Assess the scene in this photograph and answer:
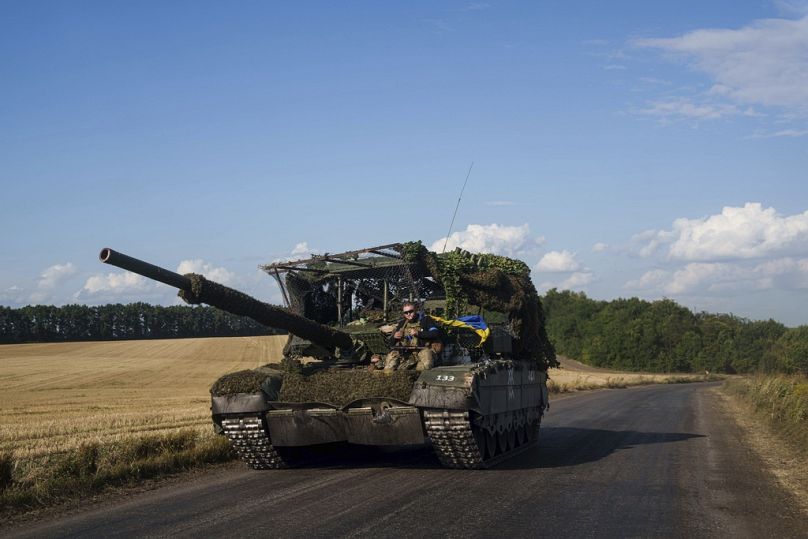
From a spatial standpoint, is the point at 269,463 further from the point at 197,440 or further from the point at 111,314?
the point at 111,314

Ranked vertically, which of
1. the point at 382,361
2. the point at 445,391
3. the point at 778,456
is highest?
the point at 382,361

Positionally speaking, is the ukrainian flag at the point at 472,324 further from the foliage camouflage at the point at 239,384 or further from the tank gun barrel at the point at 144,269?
the tank gun barrel at the point at 144,269

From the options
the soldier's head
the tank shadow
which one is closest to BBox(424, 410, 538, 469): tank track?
the tank shadow

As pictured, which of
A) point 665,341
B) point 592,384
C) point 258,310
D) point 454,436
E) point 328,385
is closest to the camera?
point 454,436

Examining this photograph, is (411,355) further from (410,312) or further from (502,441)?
(502,441)

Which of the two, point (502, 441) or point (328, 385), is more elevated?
point (328, 385)

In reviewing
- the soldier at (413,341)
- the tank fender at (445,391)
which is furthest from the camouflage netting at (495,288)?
the tank fender at (445,391)

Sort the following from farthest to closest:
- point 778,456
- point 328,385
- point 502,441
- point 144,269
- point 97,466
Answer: point 778,456, point 502,441, point 328,385, point 97,466, point 144,269

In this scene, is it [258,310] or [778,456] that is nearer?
[258,310]

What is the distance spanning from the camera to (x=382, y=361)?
13.9 meters

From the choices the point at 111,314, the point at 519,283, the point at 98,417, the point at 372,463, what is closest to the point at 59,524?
the point at 372,463

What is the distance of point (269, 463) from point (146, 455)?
1886 millimetres

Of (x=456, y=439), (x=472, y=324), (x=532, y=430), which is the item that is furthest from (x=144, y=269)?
(x=532, y=430)

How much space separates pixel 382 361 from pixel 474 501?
427 cm
